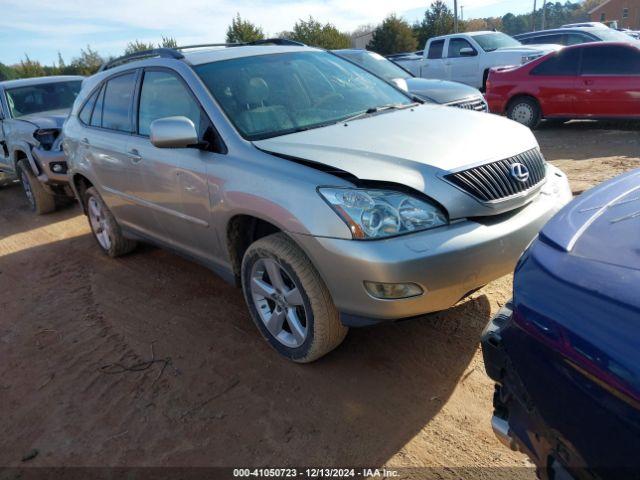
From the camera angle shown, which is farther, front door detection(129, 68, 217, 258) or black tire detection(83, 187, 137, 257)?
black tire detection(83, 187, 137, 257)

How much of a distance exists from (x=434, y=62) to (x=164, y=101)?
36.7ft

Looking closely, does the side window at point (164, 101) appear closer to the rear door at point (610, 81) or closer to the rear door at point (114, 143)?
the rear door at point (114, 143)

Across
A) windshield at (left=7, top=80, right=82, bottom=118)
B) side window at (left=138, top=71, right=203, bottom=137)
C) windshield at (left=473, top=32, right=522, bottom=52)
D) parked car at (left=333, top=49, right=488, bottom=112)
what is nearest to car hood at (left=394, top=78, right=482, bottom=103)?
parked car at (left=333, top=49, right=488, bottom=112)

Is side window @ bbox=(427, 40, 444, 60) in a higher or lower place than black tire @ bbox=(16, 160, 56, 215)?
higher

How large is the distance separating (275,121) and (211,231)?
0.83 m

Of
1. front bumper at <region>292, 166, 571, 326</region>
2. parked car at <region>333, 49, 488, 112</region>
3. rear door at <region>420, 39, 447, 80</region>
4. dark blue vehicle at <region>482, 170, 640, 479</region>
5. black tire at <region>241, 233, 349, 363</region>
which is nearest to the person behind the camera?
dark blue vehicle at <region>482, 170, 640, 479</region>

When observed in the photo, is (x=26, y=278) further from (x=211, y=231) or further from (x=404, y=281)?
(x=404, y=281)

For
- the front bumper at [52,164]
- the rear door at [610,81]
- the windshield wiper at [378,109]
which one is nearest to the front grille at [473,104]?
the rear door at [610,81]

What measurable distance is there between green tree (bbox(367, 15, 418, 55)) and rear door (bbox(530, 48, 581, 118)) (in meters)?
26.1

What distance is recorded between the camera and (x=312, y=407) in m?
2.71

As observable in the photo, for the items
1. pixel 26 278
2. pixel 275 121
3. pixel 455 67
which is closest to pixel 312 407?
pixel 275 121

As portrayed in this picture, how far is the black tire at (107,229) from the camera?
4.88 metres

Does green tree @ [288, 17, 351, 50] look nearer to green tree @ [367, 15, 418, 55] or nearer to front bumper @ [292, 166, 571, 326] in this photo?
green tree @ [367, 15, 418, 55]

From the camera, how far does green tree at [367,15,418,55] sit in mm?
33312
